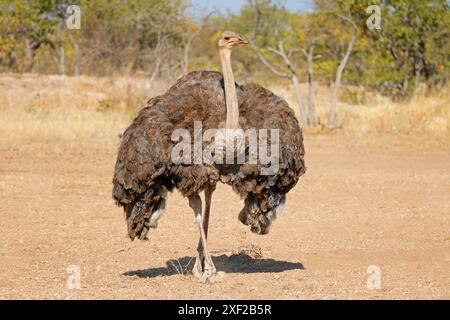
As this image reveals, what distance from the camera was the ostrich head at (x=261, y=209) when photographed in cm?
699

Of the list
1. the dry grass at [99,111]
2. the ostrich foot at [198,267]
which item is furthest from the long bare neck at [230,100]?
the dry grass at [99,111]

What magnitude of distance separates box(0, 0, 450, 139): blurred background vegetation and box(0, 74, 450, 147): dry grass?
322mm

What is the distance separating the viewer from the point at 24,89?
69.3 feet

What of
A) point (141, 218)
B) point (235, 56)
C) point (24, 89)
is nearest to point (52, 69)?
point (24, 89)

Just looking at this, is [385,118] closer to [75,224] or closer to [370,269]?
[75,224]

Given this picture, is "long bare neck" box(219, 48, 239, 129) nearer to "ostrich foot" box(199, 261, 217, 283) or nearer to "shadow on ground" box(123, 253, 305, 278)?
"ostrich foot" box(199, 261, 217, 283)

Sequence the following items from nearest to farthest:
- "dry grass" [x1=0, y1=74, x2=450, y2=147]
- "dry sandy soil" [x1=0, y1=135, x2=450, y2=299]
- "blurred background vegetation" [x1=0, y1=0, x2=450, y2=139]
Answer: "dry sandy soil" [x1=0, y1=135, x2=450, y2=299]
"dry grass" [x1=0, y1=74, x2=450, y2=147]
"blurred background vegetation" [x1=0, y1=0, x2=450, y2=139]

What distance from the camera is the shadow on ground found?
757 cm

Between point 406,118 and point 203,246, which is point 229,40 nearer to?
point 203,246

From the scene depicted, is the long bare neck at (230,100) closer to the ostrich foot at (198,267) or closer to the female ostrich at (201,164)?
the female ostrich at (201,164)

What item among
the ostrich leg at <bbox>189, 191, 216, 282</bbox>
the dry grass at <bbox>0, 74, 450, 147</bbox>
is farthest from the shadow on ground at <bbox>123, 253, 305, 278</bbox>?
the dry grass at <bbox>0, 74, 450, 147</bbox>

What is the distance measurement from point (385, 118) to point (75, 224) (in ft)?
32.9

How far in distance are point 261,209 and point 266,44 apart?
24.0 metres

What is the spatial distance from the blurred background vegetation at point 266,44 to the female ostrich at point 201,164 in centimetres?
1153
